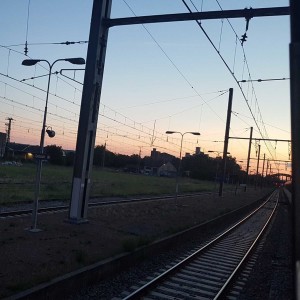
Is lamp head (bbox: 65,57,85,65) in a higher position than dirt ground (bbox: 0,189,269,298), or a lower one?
higher

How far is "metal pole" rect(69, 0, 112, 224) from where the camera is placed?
1667 cm

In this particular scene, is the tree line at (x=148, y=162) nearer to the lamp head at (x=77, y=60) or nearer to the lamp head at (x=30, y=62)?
the lamp head at (x=77, y=60)

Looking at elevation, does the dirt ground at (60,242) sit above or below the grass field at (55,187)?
below

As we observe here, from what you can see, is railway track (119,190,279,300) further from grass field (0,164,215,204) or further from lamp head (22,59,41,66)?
grass field (0,164,215,204)

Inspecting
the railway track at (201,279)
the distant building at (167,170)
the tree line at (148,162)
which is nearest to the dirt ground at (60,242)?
the railway track at (201,279)

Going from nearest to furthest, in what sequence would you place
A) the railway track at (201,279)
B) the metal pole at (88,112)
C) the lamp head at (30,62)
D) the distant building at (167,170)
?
the railway track at (201,279)
the lamp head at (30,62)
the metal pole at (88,112)
the distant building at (167,170)

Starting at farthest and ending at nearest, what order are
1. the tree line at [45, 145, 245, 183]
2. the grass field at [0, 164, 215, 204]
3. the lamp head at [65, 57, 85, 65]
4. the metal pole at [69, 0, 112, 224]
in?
the tree line at [45, 145, 245, 183] < the grass field at [0, 164, 215, 204] < the metal pole at [69, 0, 112, 224] < the lamp head at [65, 57, 85, 65]

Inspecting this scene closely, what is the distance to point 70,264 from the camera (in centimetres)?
1027

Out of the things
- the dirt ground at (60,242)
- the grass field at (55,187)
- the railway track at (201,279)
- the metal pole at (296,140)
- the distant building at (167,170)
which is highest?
the distant building at (167,170)

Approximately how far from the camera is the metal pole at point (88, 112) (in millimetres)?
16672

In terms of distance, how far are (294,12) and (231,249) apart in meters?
15.3

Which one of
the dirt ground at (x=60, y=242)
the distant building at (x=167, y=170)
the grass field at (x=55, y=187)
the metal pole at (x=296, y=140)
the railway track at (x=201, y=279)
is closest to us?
the metal pole at (x=296, y=140)

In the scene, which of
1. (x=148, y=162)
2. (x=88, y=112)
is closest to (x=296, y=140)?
(x=88, y=112)

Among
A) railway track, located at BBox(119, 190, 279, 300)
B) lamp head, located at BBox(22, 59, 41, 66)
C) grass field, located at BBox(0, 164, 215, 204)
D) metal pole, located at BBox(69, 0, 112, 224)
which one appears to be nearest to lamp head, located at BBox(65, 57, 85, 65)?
lamp head, located at BBox(22, 59, 41, 66)
